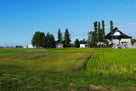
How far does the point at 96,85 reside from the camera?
8.65 meters

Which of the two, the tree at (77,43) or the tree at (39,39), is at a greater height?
the tree at (39,39)

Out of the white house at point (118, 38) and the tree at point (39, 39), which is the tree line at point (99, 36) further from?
the tree at point (39, 39)

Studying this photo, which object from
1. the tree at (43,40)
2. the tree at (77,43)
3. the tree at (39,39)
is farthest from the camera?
the tree at (39,39)

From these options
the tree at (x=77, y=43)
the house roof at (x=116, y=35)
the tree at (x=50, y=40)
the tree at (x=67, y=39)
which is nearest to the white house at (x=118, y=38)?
the house roof at (x=116, y=35)

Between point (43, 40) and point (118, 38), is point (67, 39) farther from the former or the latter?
point (118, 38)

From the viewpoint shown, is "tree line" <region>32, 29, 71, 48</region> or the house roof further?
"tree line" <region>32, 29, 71, 48</region>

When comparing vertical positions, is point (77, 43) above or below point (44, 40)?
below

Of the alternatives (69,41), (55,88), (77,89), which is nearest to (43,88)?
(55,88)

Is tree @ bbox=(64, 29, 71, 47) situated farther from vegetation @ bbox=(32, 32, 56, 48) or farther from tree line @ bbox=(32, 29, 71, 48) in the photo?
vegetation @ bbox=(32, 32, 56, 48)

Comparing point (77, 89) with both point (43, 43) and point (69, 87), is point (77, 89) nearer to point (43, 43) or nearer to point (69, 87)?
point (69, 87)

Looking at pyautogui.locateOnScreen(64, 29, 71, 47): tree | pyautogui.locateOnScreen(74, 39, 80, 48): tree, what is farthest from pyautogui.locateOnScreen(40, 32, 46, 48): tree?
pyautogui.locateOnScreen(74, 39, 80, 48): tree

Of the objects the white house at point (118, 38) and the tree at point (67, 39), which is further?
the tree at point (67, 39)

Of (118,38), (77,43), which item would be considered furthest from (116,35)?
(77,43)

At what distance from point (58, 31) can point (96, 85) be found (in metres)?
112
